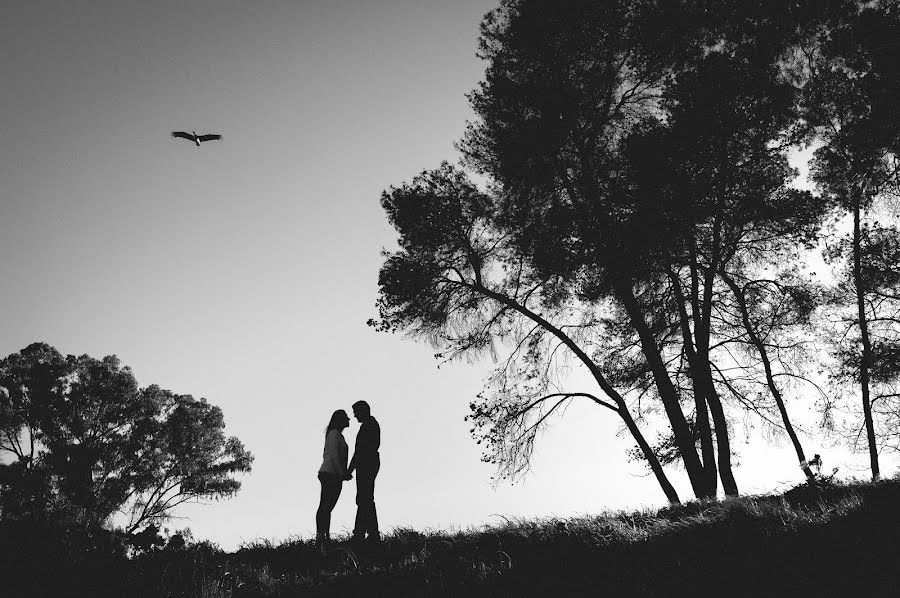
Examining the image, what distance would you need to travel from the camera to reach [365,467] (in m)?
6.50

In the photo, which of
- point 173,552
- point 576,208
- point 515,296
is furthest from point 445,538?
point 576,208

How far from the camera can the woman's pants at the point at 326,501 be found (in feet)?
22.2

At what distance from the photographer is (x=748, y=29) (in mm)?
11289

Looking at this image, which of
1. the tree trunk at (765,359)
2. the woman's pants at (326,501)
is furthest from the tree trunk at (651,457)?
the woman's pants at (326,501)

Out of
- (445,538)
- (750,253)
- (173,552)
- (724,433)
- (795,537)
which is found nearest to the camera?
(795,537)

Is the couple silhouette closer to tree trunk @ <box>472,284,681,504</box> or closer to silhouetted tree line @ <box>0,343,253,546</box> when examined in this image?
tree trunk @ <box>472,284,681,504</box>

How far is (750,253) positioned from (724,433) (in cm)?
401

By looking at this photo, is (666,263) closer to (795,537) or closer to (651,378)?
(651,378)

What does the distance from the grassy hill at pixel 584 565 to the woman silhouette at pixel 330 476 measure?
139 cm

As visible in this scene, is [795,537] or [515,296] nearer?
[795,537]

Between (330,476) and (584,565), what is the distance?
12.9 ft

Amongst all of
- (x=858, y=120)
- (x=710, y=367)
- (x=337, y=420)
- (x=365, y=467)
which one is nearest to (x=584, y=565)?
(x=365, y=467)

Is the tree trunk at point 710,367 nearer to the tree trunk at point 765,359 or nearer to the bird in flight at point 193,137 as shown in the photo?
the tree trunk at point 765,359

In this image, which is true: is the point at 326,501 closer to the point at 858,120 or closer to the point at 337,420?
the point at 337,420
